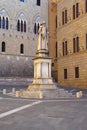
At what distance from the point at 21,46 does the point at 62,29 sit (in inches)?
428

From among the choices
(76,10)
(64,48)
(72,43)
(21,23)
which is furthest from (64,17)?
(21,23)

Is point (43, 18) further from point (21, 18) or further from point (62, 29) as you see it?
point (62, 29)

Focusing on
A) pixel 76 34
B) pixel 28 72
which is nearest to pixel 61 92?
pixel 76 34

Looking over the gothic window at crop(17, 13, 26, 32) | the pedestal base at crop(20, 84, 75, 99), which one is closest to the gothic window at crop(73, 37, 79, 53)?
the pedestal base at crop(20, 84, 75, 99)

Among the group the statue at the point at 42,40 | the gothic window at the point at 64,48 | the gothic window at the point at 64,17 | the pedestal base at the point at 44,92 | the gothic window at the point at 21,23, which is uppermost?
the gothic window at the point at 21,23

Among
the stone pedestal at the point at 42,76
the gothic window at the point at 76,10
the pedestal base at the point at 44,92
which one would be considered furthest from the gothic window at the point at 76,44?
the pedestal base at the point at 44,92

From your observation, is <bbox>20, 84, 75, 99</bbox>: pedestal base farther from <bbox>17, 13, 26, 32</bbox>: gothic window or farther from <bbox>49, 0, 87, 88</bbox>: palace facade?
<bbox>17, 13, 26, 32</bbox>: gothic window

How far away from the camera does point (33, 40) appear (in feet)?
143

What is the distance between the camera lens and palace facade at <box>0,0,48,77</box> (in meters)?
40.8

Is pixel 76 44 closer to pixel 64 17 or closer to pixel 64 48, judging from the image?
pixel 64 48

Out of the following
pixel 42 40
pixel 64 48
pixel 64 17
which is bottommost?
pixel 42 40

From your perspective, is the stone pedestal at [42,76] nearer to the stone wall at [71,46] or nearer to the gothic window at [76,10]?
the stone wall at [71,46]

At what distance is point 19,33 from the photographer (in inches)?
1666

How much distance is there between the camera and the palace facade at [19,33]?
4075 centimetres
